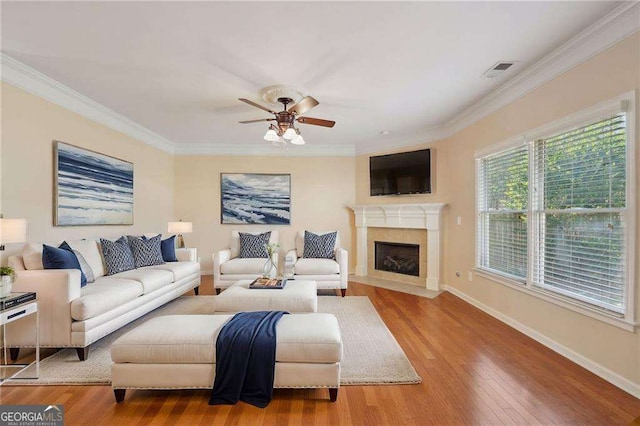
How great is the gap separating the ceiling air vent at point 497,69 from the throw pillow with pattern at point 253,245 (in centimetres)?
372

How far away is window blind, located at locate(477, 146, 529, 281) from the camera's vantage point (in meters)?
3.24

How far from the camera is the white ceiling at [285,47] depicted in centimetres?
209

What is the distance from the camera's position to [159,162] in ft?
17.9

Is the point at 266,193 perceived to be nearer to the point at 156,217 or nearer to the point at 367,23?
the point at 156,217

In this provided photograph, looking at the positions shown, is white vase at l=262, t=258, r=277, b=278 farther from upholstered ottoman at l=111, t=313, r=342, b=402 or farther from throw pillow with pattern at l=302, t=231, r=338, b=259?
upholstered ottoman at l=111, t=313, r=342, b=402

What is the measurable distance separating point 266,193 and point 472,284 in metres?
3.91

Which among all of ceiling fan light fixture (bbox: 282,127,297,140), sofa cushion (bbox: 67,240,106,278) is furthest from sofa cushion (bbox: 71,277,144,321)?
ceiling fan light fixture (bbox: 282,127,297,140)

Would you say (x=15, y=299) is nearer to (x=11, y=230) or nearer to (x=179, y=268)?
(x=11, y=230)

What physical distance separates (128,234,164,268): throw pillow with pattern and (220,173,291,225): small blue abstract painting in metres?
1.83

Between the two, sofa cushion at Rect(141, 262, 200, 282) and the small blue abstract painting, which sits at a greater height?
the small blue abstract painting

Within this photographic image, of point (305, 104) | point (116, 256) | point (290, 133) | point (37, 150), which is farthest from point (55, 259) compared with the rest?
point (305, 104)

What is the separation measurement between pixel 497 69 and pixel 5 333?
4964 millimetres

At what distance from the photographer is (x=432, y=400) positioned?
202 centimetres

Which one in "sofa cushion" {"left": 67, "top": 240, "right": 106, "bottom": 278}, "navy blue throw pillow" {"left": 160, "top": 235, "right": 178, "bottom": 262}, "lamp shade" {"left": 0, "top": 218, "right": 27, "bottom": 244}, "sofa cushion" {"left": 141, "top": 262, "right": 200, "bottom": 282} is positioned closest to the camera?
"lamp shade" {"left": 0, "top": 218, "right": 27, "bottom": 244}
